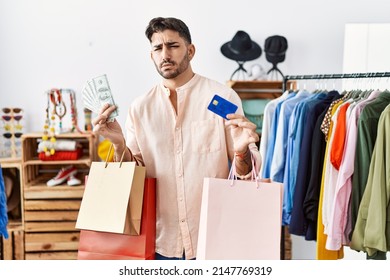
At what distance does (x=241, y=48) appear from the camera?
9.60 ft

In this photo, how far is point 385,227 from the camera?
5.34 feet

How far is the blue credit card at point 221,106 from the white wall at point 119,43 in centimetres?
175

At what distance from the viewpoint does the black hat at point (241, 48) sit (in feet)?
9.58

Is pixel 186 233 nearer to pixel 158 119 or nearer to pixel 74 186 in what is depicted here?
pixel 158 119

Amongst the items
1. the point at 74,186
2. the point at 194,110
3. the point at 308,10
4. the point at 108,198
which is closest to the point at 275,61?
the point at 308,10

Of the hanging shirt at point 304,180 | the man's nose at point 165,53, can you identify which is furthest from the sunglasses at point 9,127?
the man's nose at point 165,53

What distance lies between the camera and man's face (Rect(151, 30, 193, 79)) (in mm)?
1186

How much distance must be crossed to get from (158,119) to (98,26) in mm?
1789

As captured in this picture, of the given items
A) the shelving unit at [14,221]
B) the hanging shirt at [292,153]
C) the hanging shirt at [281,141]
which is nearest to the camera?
the hanging shirt at [292,153]

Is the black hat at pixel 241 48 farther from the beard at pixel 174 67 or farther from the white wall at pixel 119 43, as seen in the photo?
the beard at pixel 174 67

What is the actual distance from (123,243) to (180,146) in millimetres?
289

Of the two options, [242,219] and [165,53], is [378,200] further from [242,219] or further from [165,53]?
[165,53]

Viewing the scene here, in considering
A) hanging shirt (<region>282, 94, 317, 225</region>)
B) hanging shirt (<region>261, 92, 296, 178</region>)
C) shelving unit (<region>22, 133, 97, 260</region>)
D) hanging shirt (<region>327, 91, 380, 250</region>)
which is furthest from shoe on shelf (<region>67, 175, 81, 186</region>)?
hanging shirt (<region>327, 91, 380, 250</region>)

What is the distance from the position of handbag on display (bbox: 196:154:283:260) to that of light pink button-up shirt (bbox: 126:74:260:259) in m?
0.16
